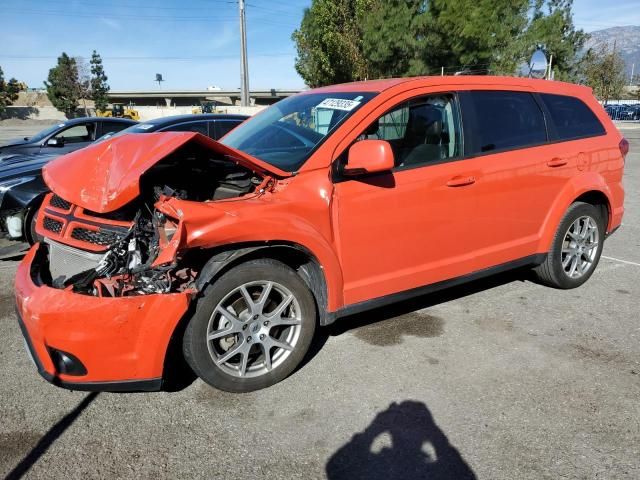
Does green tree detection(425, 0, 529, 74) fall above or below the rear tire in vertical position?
above

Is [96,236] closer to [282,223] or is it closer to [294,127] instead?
[282,223]

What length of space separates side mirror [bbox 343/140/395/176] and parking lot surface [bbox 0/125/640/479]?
1.28 meters

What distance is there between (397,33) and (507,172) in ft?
65.8

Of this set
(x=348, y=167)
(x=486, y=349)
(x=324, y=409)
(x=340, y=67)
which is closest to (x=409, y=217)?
(x=348, y=167)

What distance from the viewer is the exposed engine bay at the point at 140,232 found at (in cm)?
268

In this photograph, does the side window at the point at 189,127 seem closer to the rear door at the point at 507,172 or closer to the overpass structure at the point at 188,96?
the rear door at the point at 507,172

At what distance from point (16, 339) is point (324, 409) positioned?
2.44m

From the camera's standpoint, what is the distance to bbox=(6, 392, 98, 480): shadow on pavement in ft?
7.80

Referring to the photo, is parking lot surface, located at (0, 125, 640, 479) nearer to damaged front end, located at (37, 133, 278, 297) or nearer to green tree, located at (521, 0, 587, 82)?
damaged front end, located at (37, 133, 278, 297)

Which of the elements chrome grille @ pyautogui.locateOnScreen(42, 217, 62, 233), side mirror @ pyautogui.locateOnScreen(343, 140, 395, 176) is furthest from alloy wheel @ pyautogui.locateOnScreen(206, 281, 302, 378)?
chrome grille @ pyautogui.locateOnScreen(42, 217, 62, 233)

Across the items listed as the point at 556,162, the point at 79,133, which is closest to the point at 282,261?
the point at 556,162

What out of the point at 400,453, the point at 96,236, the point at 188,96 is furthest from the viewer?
the point at 188,96

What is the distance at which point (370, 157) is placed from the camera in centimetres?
299

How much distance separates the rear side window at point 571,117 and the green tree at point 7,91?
70962mm
